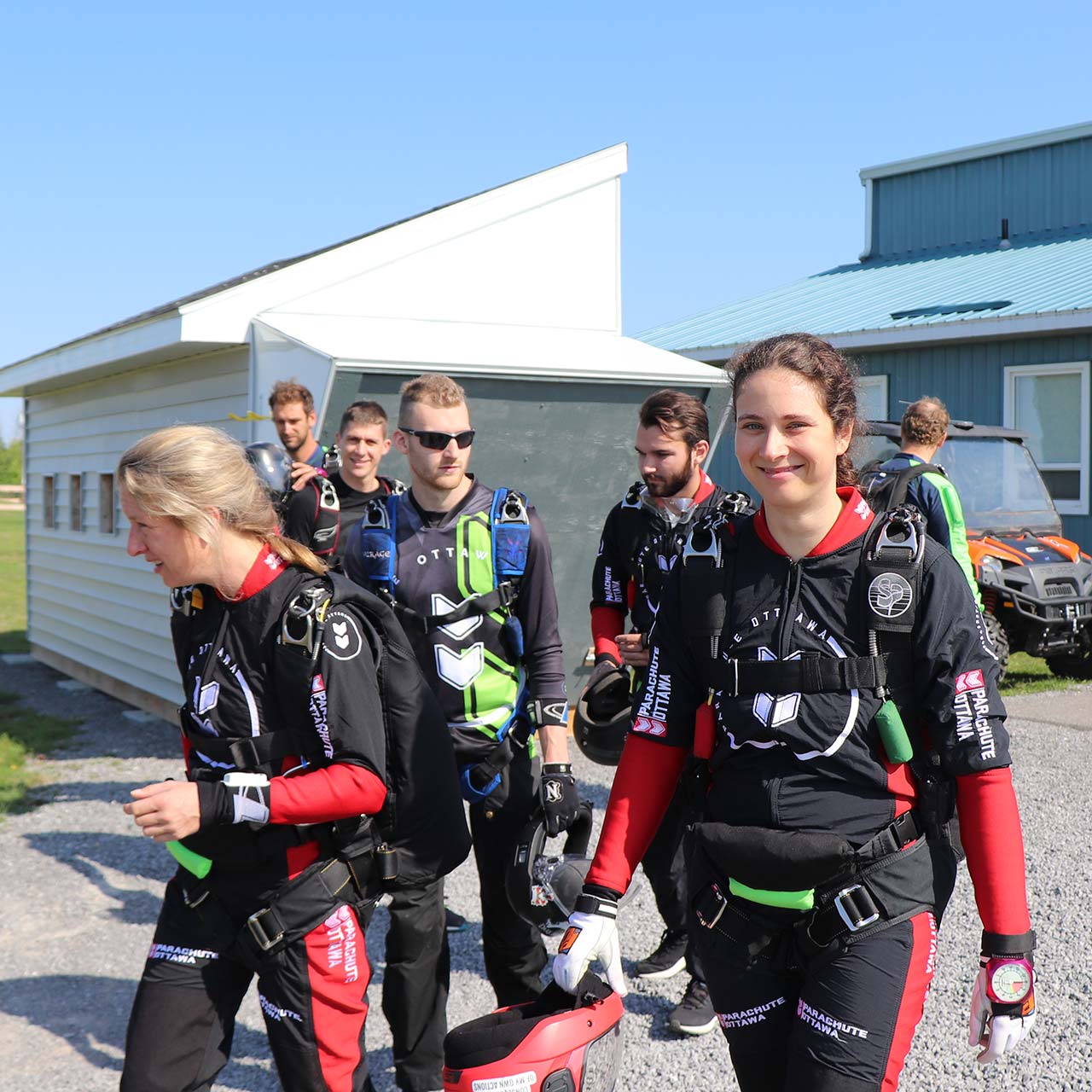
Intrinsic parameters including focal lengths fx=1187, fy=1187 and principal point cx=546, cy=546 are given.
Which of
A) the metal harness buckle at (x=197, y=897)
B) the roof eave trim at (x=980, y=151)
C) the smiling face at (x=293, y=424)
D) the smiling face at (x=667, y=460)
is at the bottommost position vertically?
the metal harness buckle at (x=197, y=897)

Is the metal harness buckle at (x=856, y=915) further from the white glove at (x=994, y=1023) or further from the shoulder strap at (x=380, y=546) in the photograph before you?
the shoulder strap at (x=380, y=546)

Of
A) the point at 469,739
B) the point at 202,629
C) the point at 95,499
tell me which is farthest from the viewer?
the point at 95,499

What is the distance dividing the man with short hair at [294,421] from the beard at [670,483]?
8.82ft

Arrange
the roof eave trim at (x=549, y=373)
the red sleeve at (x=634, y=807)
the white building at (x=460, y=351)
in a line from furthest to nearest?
the white building at (x=460, y=351)
the roof eave trim at (x=549, y=373)
the red sleeve at (x=634, y=807)

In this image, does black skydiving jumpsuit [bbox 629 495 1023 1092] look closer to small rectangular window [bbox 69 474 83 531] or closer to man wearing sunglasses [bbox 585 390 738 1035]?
man wearing sunglasses [bbox 585 390 738 1035]

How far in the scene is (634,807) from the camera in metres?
2.58

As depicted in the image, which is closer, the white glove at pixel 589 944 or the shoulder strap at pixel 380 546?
the white glove at pixel 589 944

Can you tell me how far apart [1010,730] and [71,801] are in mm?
7229

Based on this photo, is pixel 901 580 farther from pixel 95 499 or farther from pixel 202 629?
pixel 95 499

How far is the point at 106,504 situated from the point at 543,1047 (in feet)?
36.4

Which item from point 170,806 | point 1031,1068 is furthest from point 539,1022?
point 1031,1068

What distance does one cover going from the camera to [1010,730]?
9555 millimetres

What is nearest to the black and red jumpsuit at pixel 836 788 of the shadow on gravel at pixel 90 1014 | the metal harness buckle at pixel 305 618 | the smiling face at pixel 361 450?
the metal harness buckle at pixel 305 618

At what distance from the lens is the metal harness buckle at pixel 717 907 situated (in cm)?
244
